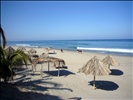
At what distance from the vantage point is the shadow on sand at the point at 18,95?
24.7ft

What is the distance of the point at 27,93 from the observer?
27.7ft

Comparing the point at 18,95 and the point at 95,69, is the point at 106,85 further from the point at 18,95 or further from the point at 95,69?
the point at 18,95

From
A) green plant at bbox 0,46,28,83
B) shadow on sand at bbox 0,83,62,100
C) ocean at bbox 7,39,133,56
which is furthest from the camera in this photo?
ocean at bbox 7,39,133,56

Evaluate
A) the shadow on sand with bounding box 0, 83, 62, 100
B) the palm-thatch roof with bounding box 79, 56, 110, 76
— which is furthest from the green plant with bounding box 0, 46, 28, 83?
the palm-thatch roof with bounding box 79, 56, 110, 76

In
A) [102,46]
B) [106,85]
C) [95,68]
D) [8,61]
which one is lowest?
[106,85]

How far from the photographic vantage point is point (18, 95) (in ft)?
26.1

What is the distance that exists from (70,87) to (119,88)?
3.05 m

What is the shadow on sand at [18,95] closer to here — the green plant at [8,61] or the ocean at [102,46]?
the green plant at [8,61]

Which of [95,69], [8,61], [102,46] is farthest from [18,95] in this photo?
[102,46]

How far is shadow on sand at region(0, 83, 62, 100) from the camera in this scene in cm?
754

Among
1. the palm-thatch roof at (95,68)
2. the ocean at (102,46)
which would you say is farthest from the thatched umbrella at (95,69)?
the ocean at (102,46)

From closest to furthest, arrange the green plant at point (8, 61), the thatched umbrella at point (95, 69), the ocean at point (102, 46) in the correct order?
the green plant at point (8, 61), the thatched umbrella at point (95, 69), the ocean at point (102, 46)

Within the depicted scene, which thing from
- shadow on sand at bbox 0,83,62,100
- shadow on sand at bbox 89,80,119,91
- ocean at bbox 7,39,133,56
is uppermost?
ocean at bbox 7,39,133,56

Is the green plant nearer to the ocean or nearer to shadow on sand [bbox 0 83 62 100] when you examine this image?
shadow on sand [bbox 0 83 62 100]
